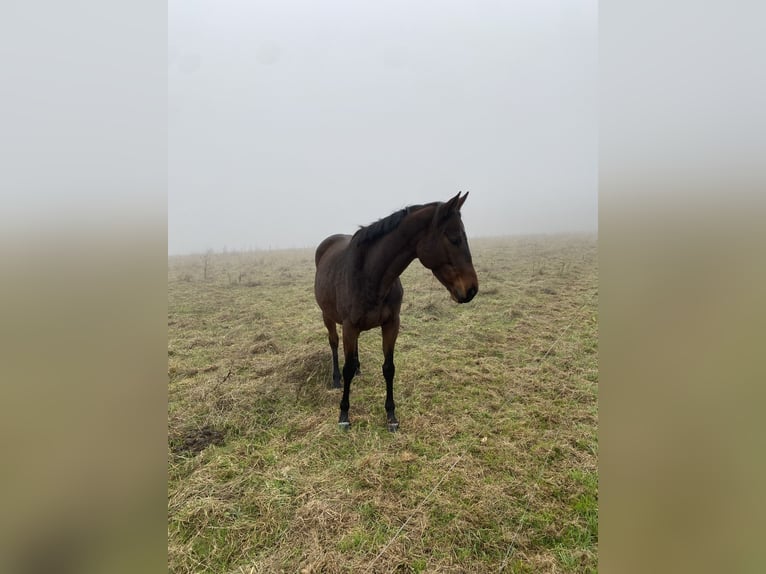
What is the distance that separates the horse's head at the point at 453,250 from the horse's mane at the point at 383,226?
0.97 ft

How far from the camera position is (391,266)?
3.39 meters

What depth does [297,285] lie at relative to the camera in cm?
1288

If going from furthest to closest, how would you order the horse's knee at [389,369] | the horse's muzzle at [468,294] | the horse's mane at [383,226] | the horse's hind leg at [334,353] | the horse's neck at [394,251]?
the horse's hind leg at [334,353]
the horse's knee at [389,369]
the horse's mane at [383,226]
the horse's neck at [394,251]
the horse's muzzle at [468,294]

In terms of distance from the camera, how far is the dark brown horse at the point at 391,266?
304cm

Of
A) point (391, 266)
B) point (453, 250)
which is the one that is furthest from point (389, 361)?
point (453, 250)

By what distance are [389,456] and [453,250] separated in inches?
82.2

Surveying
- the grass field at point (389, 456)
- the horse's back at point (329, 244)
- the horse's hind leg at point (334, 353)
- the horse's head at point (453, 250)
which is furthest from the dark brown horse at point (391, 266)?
the horse's back at point (329, 244)

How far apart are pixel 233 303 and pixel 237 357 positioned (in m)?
4.97

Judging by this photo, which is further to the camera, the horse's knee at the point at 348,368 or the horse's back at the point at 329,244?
the horse's back at the point at 329,244

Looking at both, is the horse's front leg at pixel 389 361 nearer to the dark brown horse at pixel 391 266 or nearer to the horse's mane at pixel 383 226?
the dark brown horse at pixel 391 266

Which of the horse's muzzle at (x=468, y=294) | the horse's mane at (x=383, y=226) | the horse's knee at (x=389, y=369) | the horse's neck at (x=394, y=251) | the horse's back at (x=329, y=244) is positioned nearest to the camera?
the horse's muzzle at (x=468, y=294)
